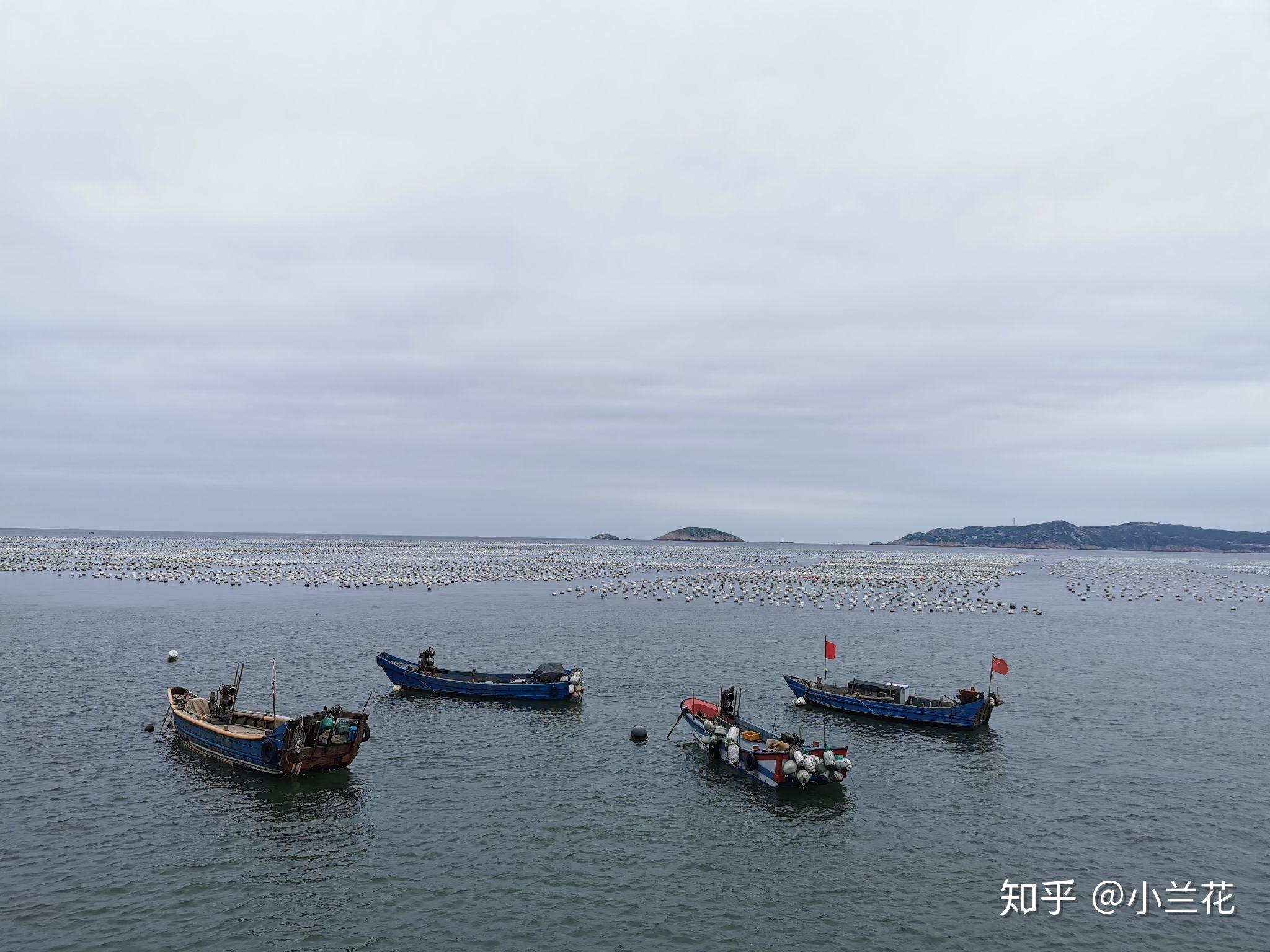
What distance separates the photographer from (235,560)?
153625 millimetres

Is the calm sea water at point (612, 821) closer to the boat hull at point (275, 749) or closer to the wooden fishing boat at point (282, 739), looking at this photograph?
the boat hull at point (275, 749)

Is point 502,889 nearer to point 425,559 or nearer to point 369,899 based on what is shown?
point 369,899

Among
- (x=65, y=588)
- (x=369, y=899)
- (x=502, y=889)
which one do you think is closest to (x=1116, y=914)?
(x=502, y=889)

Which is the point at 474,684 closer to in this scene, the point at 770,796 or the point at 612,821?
the point at 612,821

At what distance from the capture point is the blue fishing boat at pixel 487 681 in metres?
42.1

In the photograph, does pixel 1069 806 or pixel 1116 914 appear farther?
pixel 1069 806

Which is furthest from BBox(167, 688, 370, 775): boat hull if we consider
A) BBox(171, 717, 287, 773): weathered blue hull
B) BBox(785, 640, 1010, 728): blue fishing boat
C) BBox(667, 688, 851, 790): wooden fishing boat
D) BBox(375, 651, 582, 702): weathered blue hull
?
BBox(785, 640, 1010, 728): blue fishing boat

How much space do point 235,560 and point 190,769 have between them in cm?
13935

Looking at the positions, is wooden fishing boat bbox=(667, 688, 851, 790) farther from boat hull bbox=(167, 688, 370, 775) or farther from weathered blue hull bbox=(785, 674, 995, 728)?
boat hull bbox=(167, 688, 370, 775)

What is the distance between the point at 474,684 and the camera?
43.6 meters

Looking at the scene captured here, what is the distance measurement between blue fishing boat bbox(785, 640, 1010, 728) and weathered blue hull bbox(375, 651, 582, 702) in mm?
13616

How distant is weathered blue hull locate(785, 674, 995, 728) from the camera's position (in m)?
37.4

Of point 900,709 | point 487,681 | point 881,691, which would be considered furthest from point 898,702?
point 487,681

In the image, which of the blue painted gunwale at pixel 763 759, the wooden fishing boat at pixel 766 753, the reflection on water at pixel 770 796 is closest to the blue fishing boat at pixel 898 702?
the wooden fishing boat at pixel 766 753
